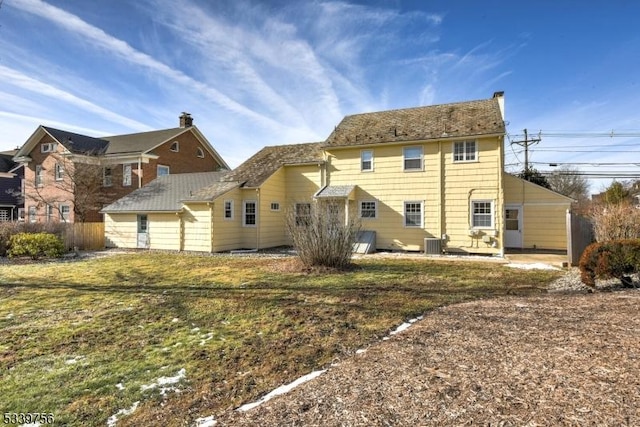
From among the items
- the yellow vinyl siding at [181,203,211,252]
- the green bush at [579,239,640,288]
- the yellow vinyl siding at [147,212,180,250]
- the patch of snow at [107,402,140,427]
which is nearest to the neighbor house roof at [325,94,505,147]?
the yellow vinyl siding at [181,203,211,252]

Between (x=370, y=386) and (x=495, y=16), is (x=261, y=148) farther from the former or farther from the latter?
(x=370, y=386)

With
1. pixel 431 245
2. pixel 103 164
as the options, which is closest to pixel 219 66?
pixel 431 245

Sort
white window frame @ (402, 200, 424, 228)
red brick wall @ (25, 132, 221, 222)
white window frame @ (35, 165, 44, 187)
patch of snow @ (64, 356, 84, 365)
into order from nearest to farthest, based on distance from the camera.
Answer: patch of snow @ (64, 356, 84, 365) < white window frame @ (402, 200, 424, 228) < red brick wall @ (25, 132, 221, 222) < white window frame @ (35, 165, 44, 187)

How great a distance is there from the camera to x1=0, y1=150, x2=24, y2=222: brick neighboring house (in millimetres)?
32959

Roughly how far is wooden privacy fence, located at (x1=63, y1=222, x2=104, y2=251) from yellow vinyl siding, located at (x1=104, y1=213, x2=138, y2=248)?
34cm

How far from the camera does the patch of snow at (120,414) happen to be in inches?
123

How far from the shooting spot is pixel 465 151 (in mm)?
16031

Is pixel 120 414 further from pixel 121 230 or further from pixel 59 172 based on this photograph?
pixel 59 172

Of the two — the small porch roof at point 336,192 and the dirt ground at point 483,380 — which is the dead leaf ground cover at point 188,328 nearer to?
the dirt ground at point 483,380

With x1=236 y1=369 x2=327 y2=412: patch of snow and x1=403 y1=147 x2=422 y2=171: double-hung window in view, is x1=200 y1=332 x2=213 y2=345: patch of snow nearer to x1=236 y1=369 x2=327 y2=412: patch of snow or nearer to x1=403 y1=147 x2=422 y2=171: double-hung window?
x1=236 y1=369 x2=327 y2=412: patch of snow

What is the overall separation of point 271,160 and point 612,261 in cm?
1665

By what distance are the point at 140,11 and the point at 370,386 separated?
1241 centimetres

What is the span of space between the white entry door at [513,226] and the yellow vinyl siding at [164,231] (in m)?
16.5

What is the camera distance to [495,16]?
11.0 m
